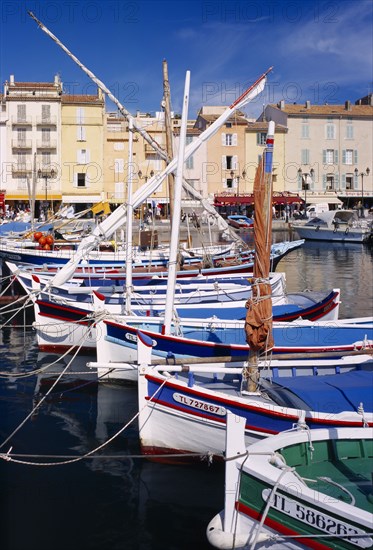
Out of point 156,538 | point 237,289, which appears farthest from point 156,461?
point 237,289

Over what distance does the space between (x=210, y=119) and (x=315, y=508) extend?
6163 centimetres

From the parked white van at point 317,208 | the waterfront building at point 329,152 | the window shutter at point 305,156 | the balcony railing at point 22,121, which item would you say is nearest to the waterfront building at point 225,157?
the waterfront building at point 329,152

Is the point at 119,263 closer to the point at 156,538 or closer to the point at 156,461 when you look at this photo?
the point at 156,461

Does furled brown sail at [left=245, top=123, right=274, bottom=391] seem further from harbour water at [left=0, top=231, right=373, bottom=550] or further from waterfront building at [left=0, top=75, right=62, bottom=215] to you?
waterfront building at [left=0, top=75, right=62, bottom=215]

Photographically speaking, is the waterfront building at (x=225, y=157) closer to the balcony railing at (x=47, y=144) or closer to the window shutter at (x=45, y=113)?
the balcony railing at (x=47, y=144)

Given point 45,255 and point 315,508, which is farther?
point 45,255

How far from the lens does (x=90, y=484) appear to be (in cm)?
969

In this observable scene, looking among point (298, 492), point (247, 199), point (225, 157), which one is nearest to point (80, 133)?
point (225, 157)

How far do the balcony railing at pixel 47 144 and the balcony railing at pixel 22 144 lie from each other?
2.56ft

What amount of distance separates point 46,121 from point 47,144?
2.23m

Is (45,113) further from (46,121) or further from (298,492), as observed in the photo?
(298,492)

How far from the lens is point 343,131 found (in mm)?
72688

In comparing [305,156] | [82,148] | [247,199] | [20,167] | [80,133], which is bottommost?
[247,199]

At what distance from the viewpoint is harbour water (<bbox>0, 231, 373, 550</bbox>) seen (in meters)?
8.29
